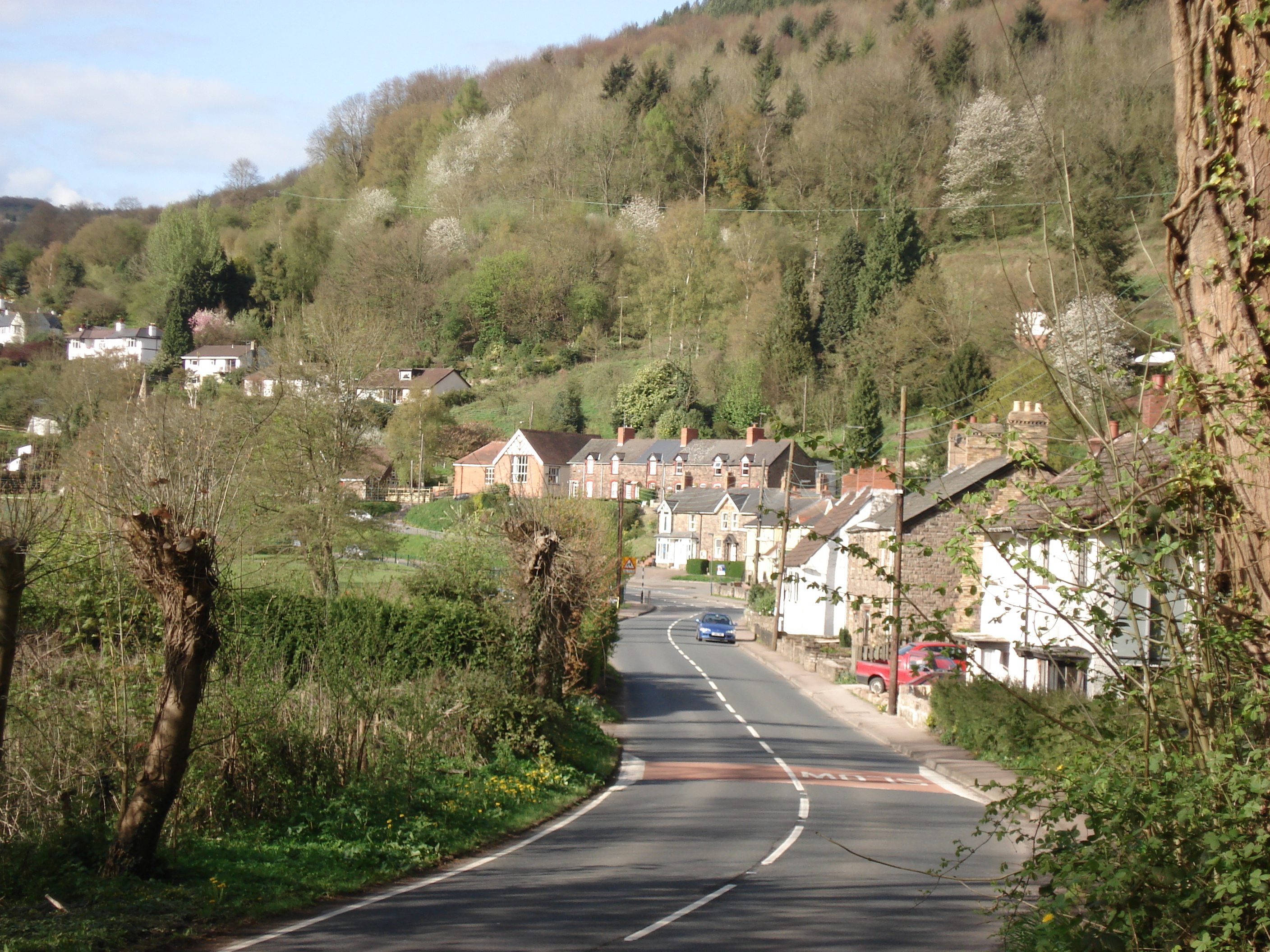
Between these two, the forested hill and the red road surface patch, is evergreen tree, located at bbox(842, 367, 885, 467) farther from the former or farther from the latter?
the red road surface patch

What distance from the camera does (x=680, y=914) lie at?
9102 mm

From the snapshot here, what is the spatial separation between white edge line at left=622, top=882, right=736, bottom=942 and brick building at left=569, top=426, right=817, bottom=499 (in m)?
61.9

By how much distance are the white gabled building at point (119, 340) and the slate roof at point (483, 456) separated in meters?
23.8

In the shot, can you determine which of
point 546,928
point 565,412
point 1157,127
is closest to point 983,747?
point 546,928

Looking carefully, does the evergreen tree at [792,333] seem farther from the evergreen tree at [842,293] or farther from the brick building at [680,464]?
the brick building at [680,464]

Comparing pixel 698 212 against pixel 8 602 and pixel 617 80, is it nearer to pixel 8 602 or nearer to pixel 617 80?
pixel 617 80

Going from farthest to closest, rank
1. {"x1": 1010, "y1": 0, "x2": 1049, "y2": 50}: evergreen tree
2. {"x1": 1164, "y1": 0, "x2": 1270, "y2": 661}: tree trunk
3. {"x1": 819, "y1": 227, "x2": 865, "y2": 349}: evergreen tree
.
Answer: {"x1": 1010, "y1": 0, "x2": 1049, "y2": 50}: evergreen tree
{"x1": 819, "y1": 227, "x2": 865, "y2": 349}: evergreen tree
{"x1": 1164, "y1": 0, "x2": 1270, "y2": 661}: tree trunk

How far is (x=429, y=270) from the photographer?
98.6 m

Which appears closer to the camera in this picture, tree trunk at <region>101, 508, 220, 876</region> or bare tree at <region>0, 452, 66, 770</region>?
bare tree at <region>0, 452, 66, 770</region>

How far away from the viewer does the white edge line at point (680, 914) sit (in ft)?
27.4

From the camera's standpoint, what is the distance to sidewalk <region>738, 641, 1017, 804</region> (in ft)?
64.9

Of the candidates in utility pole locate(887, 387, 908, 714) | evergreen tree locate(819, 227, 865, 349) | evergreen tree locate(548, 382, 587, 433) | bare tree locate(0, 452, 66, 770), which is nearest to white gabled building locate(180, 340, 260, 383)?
evergreen tree locate(548, 382, 587, 433)

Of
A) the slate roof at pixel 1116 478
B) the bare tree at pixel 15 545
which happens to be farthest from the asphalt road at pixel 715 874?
the bare tree at pixel 15 545

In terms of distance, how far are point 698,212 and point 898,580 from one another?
296 ft
